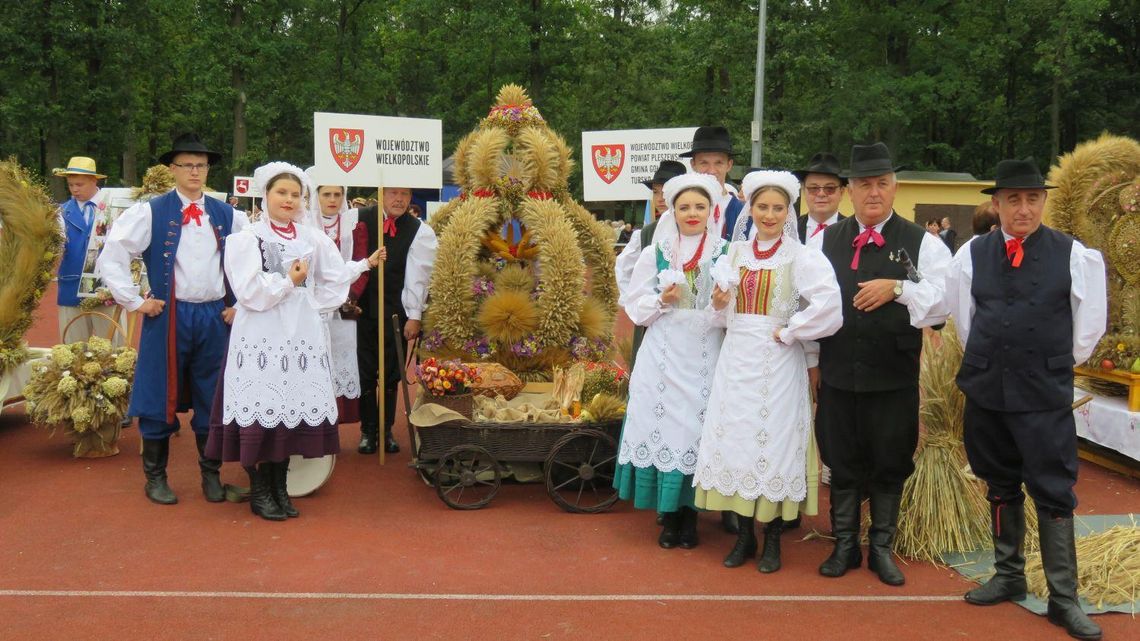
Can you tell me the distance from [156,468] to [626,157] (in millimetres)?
4092

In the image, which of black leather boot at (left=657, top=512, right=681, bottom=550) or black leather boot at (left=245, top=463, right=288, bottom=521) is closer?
black leather boot at (left=657, top=512, right=681, bottom=550)

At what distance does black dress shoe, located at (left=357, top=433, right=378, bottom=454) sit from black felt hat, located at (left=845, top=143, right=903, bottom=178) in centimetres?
428

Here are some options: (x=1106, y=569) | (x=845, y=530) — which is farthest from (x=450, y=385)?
(x=1106, y=569)

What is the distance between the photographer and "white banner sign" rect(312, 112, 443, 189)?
697 cm

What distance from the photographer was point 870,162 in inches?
188

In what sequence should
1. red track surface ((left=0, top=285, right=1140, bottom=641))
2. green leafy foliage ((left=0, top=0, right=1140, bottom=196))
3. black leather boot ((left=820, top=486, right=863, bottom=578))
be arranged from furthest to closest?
green leafy foliage ((left=0, top=0, right=1140, bottom=196)) → black leather boot ((left=820, top=486, right=863, bottom=578)) → red track surface ((left=0, top=285, right=1140, bottom=641))

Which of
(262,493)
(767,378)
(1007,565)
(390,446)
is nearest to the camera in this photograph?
(1007,565)

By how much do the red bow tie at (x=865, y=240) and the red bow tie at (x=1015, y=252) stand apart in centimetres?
58

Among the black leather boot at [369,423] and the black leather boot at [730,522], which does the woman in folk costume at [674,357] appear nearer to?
the black leather boot at [730,522]

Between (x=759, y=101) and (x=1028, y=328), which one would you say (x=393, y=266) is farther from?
(x=759, y=101)

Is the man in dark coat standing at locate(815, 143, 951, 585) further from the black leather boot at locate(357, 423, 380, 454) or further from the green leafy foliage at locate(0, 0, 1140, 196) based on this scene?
the green leafy foliage at locate(0, 0, 1140, 196)

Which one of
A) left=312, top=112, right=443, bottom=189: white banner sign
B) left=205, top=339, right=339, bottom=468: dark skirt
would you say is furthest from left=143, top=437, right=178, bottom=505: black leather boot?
left=312, top=112, right=443, bottom=189: white banner sign

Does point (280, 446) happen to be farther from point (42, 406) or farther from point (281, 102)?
point (281, 102)

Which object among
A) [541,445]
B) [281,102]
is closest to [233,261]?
[541,445]
